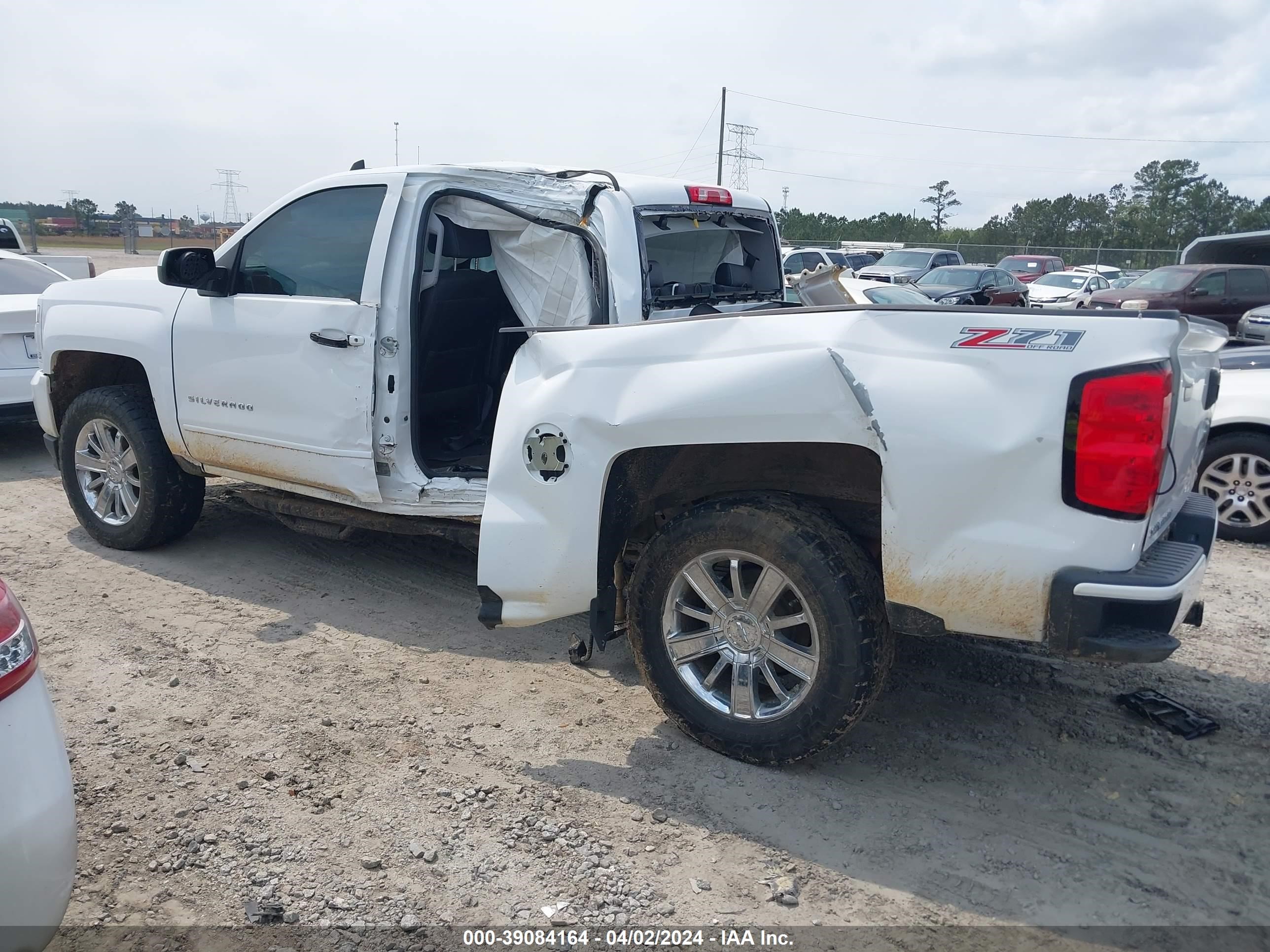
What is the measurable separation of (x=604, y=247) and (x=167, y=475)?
2874 millimetres

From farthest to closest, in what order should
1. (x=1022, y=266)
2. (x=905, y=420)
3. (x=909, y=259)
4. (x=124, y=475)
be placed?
(x=1022, y=266) < (x=909, y=259) < (x=124, y=475) < (x=905, y=420)

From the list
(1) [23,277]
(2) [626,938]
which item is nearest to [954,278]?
(1) [23,277]

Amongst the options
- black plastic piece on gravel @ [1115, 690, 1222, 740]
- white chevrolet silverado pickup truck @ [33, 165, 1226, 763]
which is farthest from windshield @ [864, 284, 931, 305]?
black plastic piece on gravel @ [1115, 690, 1222, 740]

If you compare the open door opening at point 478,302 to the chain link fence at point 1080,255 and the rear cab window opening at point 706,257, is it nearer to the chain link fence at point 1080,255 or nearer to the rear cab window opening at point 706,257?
the rear cab window opening at point 706,257

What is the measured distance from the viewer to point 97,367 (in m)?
5.92

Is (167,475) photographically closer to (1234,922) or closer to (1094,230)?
(1234,922)

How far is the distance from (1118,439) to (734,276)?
304 cm

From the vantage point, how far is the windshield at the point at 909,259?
25336 millimetres

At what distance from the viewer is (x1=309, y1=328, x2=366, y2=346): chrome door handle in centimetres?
455

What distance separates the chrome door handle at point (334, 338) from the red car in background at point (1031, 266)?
2877 centimetres

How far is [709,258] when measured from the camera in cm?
529

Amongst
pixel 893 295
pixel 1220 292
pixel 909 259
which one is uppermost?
pixel 909 259

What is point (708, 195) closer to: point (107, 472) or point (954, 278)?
point (107, 472)

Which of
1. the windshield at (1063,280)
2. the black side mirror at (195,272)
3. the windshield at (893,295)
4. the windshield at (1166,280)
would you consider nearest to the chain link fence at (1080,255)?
the windshield at (1063,280)
